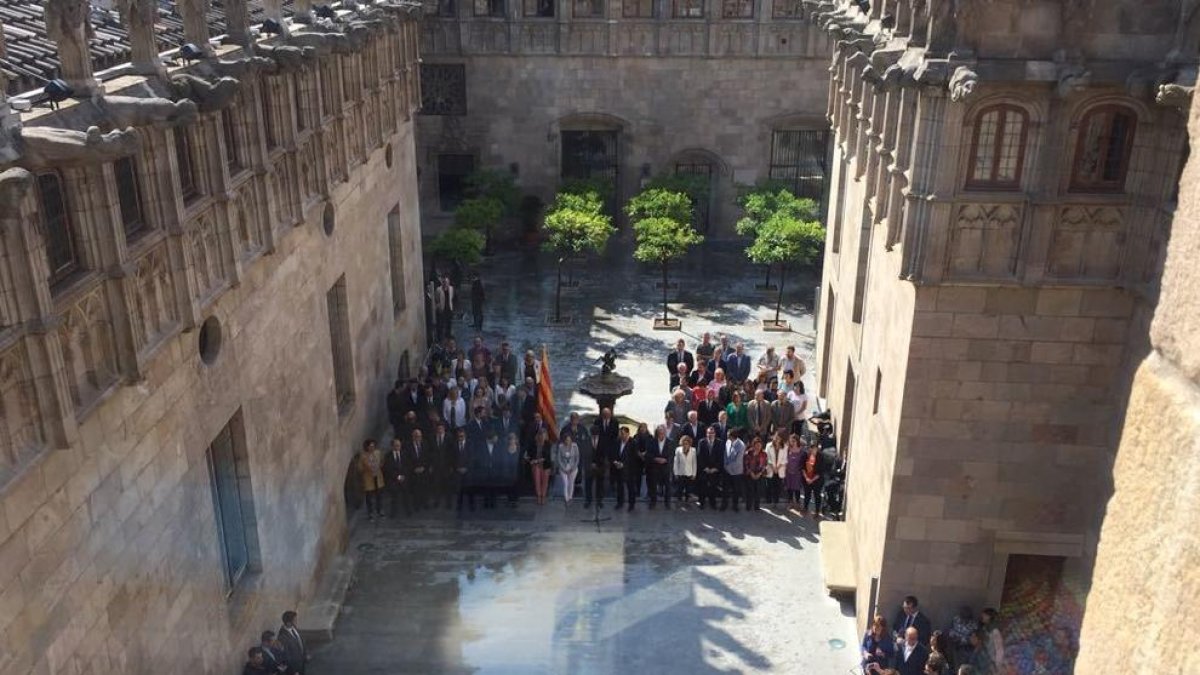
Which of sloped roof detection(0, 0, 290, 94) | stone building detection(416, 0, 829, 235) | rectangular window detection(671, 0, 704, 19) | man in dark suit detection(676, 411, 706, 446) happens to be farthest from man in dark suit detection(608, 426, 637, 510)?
rectangular window detection(671, 0, 704, 19)

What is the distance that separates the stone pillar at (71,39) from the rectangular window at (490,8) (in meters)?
23.4

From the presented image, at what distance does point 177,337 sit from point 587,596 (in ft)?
25.0

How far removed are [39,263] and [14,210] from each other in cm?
53

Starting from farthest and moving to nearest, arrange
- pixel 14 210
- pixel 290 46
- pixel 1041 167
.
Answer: pixel 290 46 < pixel 1041 167 < pixel 14 210

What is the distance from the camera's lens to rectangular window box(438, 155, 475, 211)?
33.1 metres

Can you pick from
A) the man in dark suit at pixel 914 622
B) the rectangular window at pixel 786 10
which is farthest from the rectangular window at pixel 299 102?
the rectangular window at pixel 786 10

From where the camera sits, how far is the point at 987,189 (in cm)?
1180

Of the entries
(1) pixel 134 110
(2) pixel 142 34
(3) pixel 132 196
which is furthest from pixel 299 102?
(1) pixel 134 110

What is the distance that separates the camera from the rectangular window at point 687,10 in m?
31.0

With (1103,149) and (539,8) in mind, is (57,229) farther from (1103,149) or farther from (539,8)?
(539,8)

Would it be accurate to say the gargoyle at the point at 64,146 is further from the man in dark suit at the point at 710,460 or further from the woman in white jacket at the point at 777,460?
the woman in white jacket at the point at 777,460

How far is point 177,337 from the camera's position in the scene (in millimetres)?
10648

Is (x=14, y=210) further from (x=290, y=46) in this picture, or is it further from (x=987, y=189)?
(x=987, y=189)

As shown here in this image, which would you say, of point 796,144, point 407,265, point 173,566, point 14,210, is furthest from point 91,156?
point 796,144
